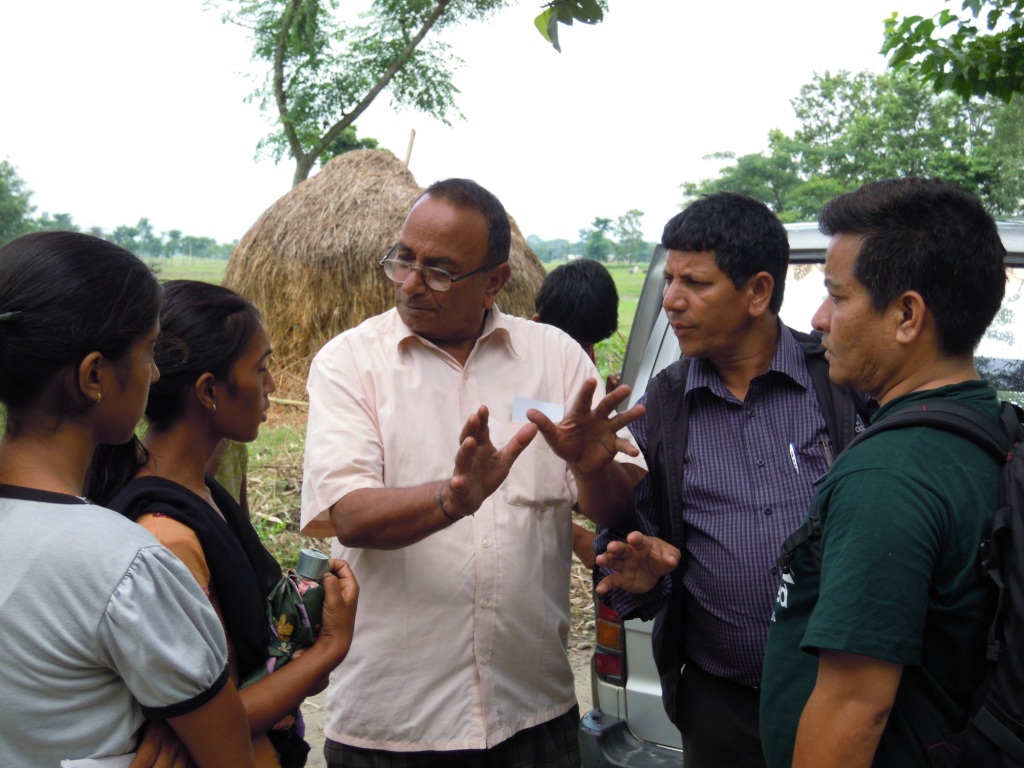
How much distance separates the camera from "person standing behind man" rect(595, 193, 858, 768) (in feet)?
7.80

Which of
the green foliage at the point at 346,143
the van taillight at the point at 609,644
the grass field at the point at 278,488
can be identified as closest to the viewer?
the van taillight at the point at 609,644

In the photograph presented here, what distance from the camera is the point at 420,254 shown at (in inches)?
103

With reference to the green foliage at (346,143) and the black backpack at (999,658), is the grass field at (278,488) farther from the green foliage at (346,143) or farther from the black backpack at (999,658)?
the green foliage at (346,143)

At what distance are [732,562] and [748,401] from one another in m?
0.43

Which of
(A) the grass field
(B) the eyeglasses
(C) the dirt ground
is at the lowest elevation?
(C) the dirt ground

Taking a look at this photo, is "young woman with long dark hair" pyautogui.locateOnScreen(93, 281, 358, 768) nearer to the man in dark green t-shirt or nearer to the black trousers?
the man in dark green t-shirt

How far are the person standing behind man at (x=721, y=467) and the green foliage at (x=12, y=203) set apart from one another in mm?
22035

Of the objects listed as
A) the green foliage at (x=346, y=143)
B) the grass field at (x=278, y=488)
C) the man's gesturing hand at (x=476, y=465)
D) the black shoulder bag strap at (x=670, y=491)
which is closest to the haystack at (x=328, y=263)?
the grass field at (x=278, y=488)

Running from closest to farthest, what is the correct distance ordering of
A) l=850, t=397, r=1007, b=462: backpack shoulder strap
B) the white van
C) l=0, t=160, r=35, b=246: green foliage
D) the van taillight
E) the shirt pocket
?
l=850, t=397, r=1007, b=462: backpack shoulder strap
the shirt pocket
the white van
the van taillight
l=0, t=160, r=35, b=246: green foliage

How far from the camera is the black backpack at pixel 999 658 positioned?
1456 mm

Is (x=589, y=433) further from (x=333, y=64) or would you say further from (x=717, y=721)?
(x=333, y=64)

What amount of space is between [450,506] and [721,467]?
74 centimetres

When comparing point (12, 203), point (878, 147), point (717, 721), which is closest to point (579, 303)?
point (717, 721)

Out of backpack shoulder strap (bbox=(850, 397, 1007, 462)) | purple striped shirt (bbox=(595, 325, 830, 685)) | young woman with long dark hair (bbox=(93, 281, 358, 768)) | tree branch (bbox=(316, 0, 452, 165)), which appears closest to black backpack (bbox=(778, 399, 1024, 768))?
backpack shoulder strap (bbox=(850, 397, 1007, 462))
